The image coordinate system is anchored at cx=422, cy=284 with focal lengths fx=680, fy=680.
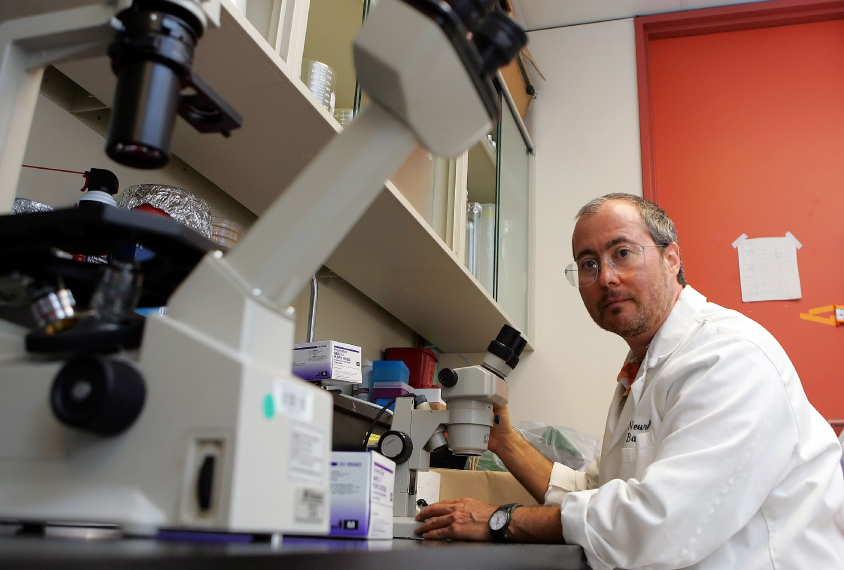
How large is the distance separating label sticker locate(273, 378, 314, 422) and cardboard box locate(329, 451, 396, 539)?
0.41 metres

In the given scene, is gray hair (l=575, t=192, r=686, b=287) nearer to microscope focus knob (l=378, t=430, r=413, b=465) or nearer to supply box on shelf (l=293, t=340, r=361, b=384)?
supply box on shelf (l=293, t=340, r=361, b=384)

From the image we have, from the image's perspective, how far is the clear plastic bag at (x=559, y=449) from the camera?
2162 mm

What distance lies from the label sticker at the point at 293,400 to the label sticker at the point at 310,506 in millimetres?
48

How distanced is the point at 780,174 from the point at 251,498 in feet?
10.0

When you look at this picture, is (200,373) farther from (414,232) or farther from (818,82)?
(818,82)

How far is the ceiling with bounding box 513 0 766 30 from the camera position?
3207 millimetres

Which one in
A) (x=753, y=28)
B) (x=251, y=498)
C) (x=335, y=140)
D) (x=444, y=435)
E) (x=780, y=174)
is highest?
(x=753, y=28)

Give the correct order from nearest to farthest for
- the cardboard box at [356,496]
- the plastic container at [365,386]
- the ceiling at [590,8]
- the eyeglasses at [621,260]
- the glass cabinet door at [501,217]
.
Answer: the cardboard box at [356,496] → the eyeglasses at [621,260] → the plastic container at [365,386] → the glass cabinet door at [501,217] → the ceiling at [590,8]

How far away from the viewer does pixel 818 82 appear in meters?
3.00

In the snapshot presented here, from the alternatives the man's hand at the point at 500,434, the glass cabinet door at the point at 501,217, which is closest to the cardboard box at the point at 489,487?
the man's hand at the point at 500,434

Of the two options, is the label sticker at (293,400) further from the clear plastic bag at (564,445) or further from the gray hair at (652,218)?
the clear plastic bag at (564,445)

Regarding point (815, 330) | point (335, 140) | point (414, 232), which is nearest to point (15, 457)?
point (335, 140)

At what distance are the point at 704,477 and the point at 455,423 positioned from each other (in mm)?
457

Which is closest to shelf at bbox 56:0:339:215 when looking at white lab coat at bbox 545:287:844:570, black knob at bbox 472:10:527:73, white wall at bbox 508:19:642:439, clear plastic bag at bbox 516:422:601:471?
black knob at bbox 472:10:527:73
